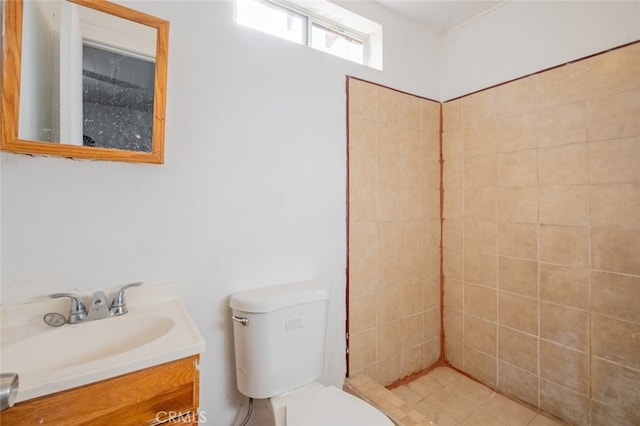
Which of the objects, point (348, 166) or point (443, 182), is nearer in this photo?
point (348, 166)

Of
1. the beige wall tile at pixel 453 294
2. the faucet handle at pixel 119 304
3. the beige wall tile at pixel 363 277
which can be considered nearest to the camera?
the faucet handle at pixel 119 304

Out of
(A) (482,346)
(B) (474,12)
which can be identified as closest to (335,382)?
(A) (482,346)

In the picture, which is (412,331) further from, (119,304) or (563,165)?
(119,304)

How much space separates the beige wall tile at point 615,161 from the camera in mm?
1271

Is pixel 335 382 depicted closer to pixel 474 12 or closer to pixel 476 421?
pixel 476 421

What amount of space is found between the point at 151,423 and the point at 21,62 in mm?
1101

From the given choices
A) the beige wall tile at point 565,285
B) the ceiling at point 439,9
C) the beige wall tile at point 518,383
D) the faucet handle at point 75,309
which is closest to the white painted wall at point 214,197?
the faucet handle at point 75,309

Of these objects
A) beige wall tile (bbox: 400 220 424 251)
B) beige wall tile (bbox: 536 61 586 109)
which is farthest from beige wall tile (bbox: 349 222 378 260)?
beige wall tile (bbox: 536 61 586 109)

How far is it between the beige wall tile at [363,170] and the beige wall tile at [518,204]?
745mm

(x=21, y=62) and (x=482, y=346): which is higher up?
(x=21, y=62)

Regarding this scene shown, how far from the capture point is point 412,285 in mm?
1873

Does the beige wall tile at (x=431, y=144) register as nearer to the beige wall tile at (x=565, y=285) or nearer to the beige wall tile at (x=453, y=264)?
the beige wall tile at (x=453, y=264)

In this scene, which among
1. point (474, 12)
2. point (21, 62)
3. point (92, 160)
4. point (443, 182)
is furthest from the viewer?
point (443, 182)

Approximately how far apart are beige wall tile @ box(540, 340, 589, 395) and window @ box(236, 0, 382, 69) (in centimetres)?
180
